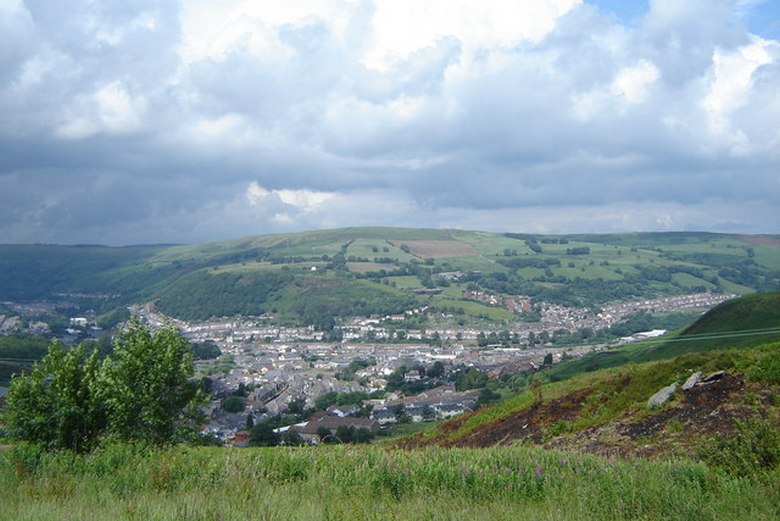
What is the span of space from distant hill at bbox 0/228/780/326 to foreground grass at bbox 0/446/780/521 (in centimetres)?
9598

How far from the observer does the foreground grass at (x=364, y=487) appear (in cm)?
769

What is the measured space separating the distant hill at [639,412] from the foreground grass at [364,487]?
6.67 feet

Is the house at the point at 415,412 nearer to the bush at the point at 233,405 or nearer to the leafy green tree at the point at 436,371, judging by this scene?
the bush at the point at 233,405

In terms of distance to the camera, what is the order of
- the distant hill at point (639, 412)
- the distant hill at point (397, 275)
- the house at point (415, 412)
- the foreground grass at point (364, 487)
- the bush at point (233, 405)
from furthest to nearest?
the distant hill at point (397, 275), the bush at point (233, 405), the house at point (415, 412), the distant hill at point (639, 412), the foreground grass at point (364, 487)

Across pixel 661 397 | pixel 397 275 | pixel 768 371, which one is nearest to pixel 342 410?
pixel 661 397

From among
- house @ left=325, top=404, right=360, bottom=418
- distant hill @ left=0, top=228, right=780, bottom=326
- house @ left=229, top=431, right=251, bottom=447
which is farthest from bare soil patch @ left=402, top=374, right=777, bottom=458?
distant hill @ left=0, top=228, right=780, bottom=326

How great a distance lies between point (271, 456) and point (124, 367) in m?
4.49

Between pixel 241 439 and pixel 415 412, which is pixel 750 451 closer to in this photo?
pixel 241 439

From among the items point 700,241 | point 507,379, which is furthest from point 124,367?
point 700,241

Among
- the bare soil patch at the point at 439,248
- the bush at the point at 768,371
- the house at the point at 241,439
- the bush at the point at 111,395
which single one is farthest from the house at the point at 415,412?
the bare soil patch at the point at 439,248

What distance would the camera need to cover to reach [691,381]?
54.6 feet

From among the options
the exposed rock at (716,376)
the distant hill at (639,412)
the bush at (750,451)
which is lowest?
the distant hill at (639,412)

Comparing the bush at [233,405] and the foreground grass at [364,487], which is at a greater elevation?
the foreground grass at [364,487]

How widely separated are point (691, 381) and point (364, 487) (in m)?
10.8
